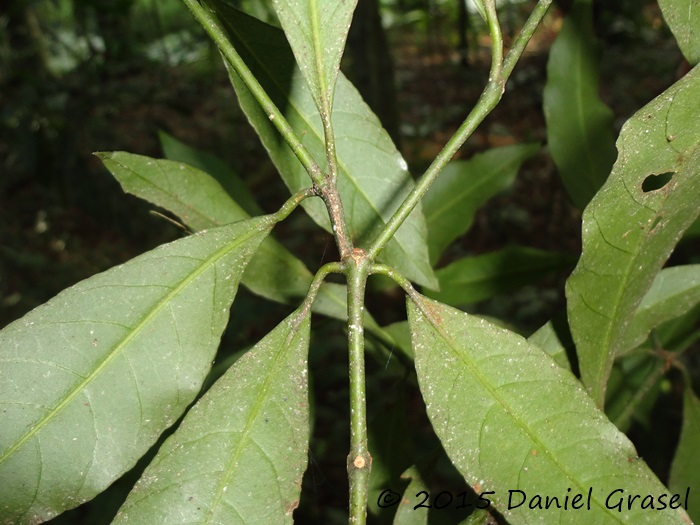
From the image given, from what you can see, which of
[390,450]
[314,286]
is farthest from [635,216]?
[390,450]

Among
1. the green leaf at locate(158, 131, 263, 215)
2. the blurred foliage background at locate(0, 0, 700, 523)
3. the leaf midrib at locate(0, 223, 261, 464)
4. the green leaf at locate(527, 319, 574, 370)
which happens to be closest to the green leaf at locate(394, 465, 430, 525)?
the blurred foliage background at locate(0, 0, 700, 523)

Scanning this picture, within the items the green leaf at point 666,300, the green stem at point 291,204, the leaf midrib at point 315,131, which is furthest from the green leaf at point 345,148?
the green leaf at point 666,300

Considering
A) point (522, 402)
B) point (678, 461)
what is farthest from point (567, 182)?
point (522, 402)

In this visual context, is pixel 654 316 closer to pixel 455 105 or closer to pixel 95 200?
pixel 95 200

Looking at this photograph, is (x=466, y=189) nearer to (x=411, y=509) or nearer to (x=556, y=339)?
(x=556, y=339)

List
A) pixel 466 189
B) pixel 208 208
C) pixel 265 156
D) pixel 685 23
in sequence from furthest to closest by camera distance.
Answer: pixel 265 156
pixel 466 189
pixel 208 208
pixel 685 23

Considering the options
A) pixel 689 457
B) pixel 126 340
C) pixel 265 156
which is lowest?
pixel 689 457
